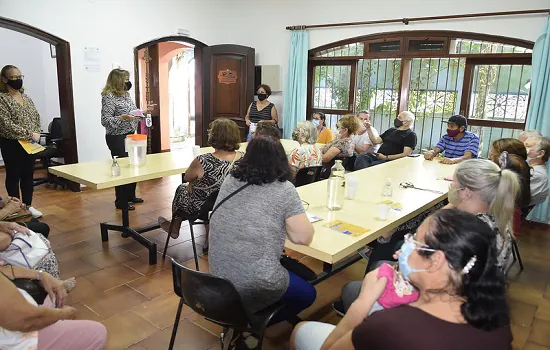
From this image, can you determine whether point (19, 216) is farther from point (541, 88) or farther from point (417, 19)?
point (541, 88)

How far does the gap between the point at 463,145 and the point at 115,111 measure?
3.73m

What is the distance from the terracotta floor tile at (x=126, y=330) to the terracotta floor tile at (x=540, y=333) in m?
2.30

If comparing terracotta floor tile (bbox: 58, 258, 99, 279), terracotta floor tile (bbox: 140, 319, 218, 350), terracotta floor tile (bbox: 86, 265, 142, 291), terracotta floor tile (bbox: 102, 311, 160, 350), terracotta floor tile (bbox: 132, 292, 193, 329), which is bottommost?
terracotta floor tile (bbox: 140, 319, 218, 350)

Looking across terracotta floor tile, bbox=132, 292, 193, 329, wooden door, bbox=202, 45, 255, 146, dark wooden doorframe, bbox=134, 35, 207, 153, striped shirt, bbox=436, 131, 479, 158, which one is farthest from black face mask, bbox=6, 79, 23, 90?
striped shirt, bbox=436, 131, 479, 158

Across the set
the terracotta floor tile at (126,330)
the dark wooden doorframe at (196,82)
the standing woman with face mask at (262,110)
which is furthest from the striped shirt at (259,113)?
the terracotta floor tile at (126,330)

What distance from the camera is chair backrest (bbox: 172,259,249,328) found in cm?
164

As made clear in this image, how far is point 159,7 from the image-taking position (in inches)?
233

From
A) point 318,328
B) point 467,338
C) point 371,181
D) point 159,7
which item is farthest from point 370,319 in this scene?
point 159,7

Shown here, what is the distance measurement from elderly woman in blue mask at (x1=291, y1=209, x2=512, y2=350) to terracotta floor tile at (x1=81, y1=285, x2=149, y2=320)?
1836 mm

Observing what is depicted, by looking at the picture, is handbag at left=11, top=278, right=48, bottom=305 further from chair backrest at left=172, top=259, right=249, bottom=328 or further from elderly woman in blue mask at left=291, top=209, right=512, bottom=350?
elderly woman in blue mask at left=291, top=209, right=512, bottom=350

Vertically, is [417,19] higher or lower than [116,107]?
higher

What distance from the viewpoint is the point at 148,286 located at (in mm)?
2961

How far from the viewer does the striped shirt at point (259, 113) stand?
5.96 m

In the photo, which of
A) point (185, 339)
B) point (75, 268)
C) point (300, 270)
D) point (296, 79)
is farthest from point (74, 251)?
point (296, 79)
